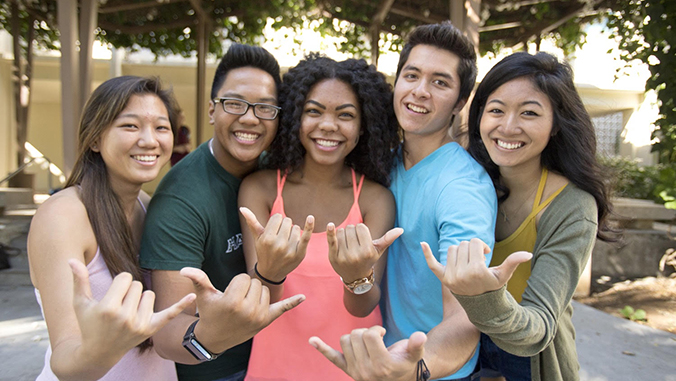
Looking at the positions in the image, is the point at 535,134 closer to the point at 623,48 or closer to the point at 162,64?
the point at 623,48

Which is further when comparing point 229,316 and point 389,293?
point 389,293

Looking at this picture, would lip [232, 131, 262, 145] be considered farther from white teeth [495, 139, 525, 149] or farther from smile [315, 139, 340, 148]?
white teeth [495, 139, 525, 149]

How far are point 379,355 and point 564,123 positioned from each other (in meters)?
1.13

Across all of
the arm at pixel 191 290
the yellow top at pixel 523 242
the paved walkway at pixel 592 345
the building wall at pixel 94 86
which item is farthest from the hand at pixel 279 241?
the building wall at pixel 94 86

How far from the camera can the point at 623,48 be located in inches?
197

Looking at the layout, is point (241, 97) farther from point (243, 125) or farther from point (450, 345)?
point (450, 345)

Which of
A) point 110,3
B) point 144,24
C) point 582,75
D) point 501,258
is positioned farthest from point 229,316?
point 582,75

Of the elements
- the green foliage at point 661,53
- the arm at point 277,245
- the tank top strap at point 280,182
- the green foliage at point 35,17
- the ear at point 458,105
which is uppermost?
the green foliage at point 35,17

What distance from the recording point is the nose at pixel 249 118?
6.57ft

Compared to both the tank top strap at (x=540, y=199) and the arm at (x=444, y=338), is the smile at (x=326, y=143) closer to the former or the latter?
the arm at (x=444, y=338)

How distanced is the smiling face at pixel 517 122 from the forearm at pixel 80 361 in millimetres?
1437

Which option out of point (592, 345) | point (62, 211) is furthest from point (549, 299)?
point (592, 345)

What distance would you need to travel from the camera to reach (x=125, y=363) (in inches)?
68.8

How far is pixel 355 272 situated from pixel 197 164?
2.81 feet
